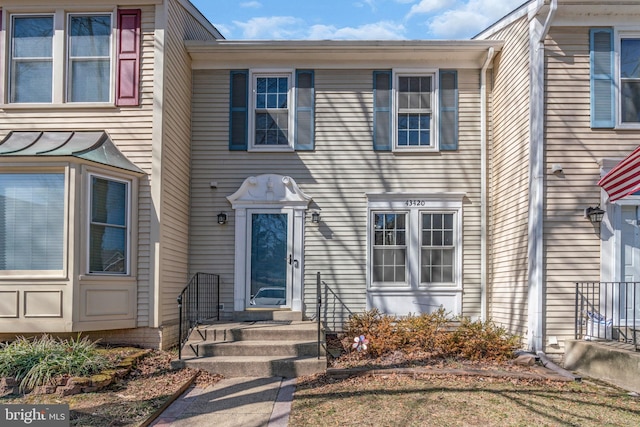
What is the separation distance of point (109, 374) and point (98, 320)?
1.38 meters

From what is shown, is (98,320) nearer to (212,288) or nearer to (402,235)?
(212,288)

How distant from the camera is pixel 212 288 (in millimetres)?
8852

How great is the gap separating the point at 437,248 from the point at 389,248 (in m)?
0.86

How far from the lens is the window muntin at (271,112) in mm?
9156

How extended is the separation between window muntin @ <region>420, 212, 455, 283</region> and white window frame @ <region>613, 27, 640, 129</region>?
2979mm

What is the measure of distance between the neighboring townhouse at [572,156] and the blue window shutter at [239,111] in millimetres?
4675

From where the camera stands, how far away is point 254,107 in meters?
9.16

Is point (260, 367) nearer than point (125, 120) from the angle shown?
Yes

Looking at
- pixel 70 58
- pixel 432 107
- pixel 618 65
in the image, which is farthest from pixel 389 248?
pixel 70 58

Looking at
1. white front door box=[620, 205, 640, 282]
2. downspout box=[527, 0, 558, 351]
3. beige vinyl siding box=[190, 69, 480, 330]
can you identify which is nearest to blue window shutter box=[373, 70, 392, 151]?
beige vinyl siding box=[190, 69, 480, 330]

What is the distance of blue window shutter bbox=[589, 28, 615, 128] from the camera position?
743 cm

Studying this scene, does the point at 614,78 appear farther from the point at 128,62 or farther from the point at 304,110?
the point at 128,62

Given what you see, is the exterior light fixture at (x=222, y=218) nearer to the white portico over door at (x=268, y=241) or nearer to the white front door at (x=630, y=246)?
the white portico over door at (x=268, y=241)

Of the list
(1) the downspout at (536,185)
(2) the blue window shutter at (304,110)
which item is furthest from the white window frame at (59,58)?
(1) the downspout at (536,185)
